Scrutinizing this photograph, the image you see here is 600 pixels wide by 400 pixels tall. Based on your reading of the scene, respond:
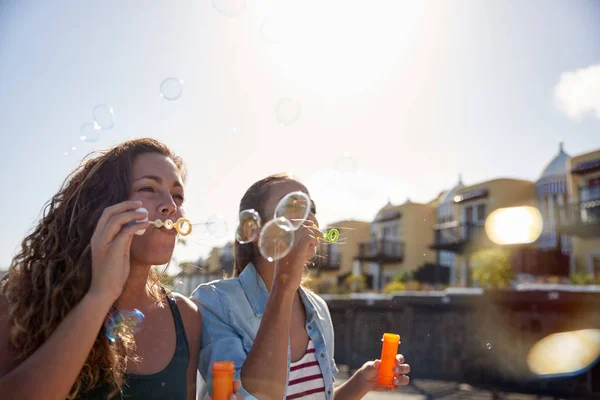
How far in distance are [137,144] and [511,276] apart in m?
14.1

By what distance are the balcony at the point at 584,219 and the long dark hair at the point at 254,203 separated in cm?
1441

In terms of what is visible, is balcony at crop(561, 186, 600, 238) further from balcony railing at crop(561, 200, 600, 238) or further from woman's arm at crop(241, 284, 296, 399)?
woman's arm at crop(241, 284, 296, 399)

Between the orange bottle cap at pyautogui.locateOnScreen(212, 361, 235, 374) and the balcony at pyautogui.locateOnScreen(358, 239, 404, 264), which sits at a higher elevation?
the balcony at pyautogui.locateOnScreen(358, 239, 404, 264)

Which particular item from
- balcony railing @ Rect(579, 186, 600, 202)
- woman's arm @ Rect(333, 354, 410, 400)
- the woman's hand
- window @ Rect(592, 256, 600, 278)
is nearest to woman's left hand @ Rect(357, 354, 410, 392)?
woman's arm @ Rect(333, 354, 410, 400)

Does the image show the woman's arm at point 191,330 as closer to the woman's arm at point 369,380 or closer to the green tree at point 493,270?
the woman's arm at point 369,380

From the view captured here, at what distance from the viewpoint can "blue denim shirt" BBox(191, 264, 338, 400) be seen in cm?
154

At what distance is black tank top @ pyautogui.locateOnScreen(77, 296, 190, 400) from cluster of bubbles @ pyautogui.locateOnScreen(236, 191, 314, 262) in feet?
1.34

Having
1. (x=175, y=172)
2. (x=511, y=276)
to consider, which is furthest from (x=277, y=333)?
(x=511, y=276)

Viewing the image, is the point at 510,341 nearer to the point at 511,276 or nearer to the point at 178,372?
the point at 511,276

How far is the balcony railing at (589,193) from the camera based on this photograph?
48.5 ft

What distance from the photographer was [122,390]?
133 centimetres

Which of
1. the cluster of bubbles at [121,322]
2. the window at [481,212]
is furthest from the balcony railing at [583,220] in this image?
the cluster of bubbles at [121,322]

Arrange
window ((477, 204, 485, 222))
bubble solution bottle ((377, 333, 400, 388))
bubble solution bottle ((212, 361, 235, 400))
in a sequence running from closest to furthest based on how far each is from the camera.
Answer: bubble solution bottle ((212, 361, 235, 400)) → bubble solution bottle ((377, 333, 400, 388)) → window ((477, 204, 485, 222))

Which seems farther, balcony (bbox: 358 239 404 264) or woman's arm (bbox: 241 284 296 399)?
balcony (bbox: 358 239 404 264)
